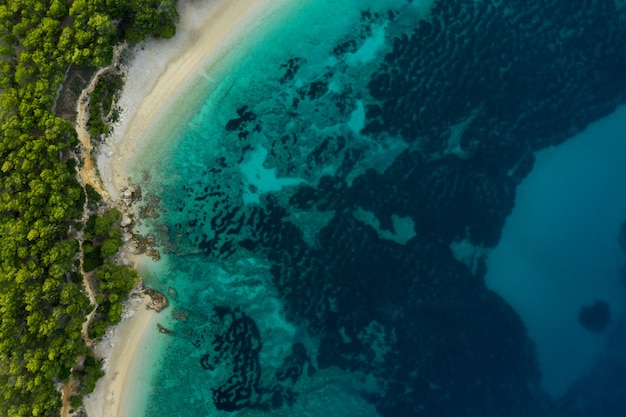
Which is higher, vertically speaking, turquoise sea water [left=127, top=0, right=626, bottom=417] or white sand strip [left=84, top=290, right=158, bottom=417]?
turquoise sea water [left=127, top=0, right=626, bottom=417]

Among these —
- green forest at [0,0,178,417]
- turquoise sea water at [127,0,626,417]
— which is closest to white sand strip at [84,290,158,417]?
green forest at [0,0,178,417]

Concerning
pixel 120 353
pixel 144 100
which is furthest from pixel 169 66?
pixel 120 353

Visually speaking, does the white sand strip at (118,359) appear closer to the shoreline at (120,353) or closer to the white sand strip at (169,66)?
the shoreline at (120,353)

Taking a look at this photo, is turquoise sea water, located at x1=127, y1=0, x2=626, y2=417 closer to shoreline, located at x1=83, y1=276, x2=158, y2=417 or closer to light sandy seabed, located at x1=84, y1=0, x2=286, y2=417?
light sandy seabed, located at x1=84, y1=0, x2=286, y2=417

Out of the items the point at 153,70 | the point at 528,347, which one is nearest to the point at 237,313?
the point at 153,70

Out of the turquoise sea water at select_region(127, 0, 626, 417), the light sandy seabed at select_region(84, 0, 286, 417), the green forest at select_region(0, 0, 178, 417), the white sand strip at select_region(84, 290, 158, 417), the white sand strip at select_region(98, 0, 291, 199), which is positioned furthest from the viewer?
the turquoise sea water at select_region(127, 0, 626, 417)

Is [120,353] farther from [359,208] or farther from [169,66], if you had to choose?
[169,66]
